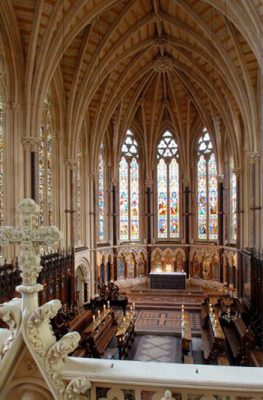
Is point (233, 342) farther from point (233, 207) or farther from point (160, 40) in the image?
point (160, 40)

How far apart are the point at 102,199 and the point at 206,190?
333 inches

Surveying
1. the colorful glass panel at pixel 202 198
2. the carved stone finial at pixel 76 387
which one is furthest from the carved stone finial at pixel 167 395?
the colorful glass panel at pixel 202 198

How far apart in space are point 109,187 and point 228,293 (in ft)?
38.4

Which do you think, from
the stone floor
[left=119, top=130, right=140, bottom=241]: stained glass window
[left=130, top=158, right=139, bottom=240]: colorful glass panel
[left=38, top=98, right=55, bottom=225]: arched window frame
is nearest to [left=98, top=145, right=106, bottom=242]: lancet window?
[left=119, top=130, right=140, bottom=241]: stained glass window

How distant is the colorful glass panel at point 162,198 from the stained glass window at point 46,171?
→ 41.9 feet

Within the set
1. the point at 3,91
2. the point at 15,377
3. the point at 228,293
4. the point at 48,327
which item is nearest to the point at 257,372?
the point at 48,327

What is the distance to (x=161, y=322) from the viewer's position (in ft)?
65.2

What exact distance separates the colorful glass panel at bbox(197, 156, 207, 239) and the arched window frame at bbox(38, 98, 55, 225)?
1377 cm

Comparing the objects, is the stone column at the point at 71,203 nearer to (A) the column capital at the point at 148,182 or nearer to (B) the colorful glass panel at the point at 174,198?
(A) the column capital at the point at 148,182

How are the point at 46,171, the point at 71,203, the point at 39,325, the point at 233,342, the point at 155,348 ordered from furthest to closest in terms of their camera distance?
1. the point at 71,203
2. the point at 46,171
3. the point at 155,348
4. the point at 233,342
5. the point at 39,325

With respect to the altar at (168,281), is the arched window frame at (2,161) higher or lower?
higher

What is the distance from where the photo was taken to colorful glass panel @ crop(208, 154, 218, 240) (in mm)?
28547

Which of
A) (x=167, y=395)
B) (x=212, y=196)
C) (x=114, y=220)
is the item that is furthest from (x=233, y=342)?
(x=212, y=196)

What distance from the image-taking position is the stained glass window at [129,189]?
97.7ft
